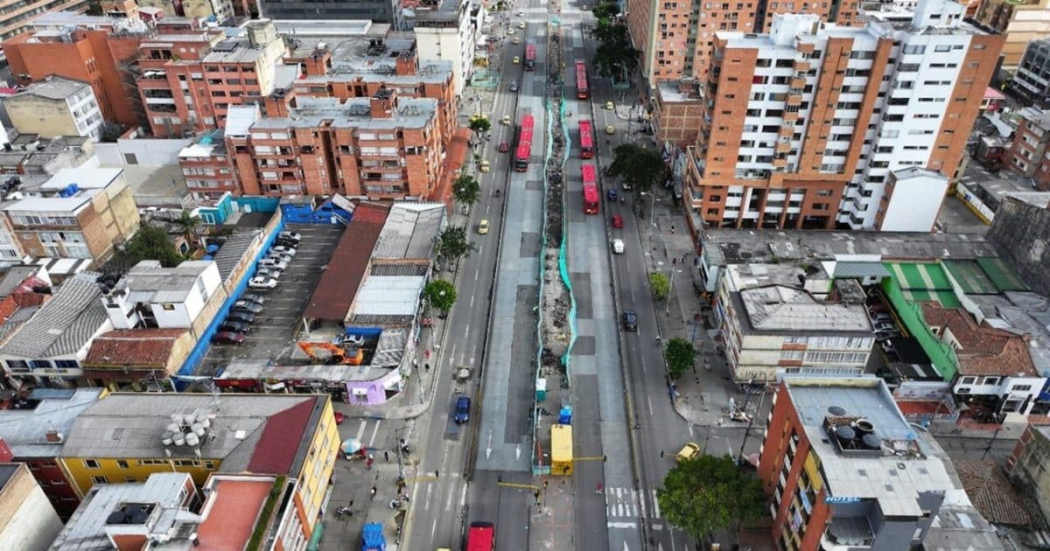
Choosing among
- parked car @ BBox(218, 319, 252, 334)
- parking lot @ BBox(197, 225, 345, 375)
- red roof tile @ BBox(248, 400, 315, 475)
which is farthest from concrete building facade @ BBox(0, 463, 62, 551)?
parked car @ BBox(218, 319, 252, 334)

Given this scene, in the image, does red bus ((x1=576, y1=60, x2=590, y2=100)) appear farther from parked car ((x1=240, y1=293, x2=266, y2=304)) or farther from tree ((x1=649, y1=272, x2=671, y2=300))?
parked car ((x1=240, y1=293, x2=266, y2=304))

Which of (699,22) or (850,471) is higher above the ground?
(699,22)

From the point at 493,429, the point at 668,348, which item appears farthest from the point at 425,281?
the point at 668,348

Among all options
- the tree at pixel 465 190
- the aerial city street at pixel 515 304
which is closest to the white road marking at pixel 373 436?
the aerial city street at pixel 515 304

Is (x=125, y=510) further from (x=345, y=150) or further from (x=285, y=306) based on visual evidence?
(x=345, y=150)

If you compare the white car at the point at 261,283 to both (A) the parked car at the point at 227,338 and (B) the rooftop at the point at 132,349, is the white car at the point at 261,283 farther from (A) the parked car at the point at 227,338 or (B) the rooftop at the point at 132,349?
(B) the rooftop at the point at 132,349

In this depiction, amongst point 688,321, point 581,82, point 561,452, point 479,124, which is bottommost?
point 688,321

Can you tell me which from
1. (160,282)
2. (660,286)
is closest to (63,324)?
(160,282)
